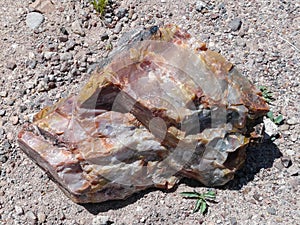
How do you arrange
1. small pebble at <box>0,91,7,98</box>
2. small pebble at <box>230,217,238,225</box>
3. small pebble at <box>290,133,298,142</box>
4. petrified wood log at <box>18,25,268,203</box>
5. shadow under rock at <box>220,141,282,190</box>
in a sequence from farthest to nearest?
small pebble at <box>0,91,7,98</box> → small pebble at <box>290,133,298,142</box> → shadow under rock at <box>220,141,282,190</box> → small pebble at <box>230,217,238,225</box> → petrified wood log at <box>18,25,268,203</box>

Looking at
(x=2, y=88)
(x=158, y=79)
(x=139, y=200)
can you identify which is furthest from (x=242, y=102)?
(x=2, y=88)

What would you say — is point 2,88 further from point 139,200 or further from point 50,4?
point 139,200

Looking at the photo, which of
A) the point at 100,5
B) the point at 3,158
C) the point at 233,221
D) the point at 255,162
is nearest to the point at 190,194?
the point at 233,221

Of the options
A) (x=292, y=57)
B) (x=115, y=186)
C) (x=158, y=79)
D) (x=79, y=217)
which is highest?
(x=158, y=79)

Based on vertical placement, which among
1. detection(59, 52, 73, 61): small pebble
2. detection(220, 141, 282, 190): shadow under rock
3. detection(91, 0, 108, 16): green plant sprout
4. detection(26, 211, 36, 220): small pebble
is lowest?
detection(26, 211, 36, 220): small pebble

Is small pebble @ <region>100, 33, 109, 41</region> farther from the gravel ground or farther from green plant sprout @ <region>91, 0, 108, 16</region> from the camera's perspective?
green plant sprout @ <region>91, 0, 108, 16</region>

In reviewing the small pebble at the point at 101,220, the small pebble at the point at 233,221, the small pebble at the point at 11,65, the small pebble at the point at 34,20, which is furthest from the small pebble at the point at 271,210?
the small pebble at the point at 34,20

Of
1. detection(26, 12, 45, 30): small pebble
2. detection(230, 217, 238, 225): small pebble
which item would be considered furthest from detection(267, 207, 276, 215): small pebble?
detection(26, 12, 45, 30): small pebble

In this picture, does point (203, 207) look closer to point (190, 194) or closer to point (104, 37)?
point (190, 194)
